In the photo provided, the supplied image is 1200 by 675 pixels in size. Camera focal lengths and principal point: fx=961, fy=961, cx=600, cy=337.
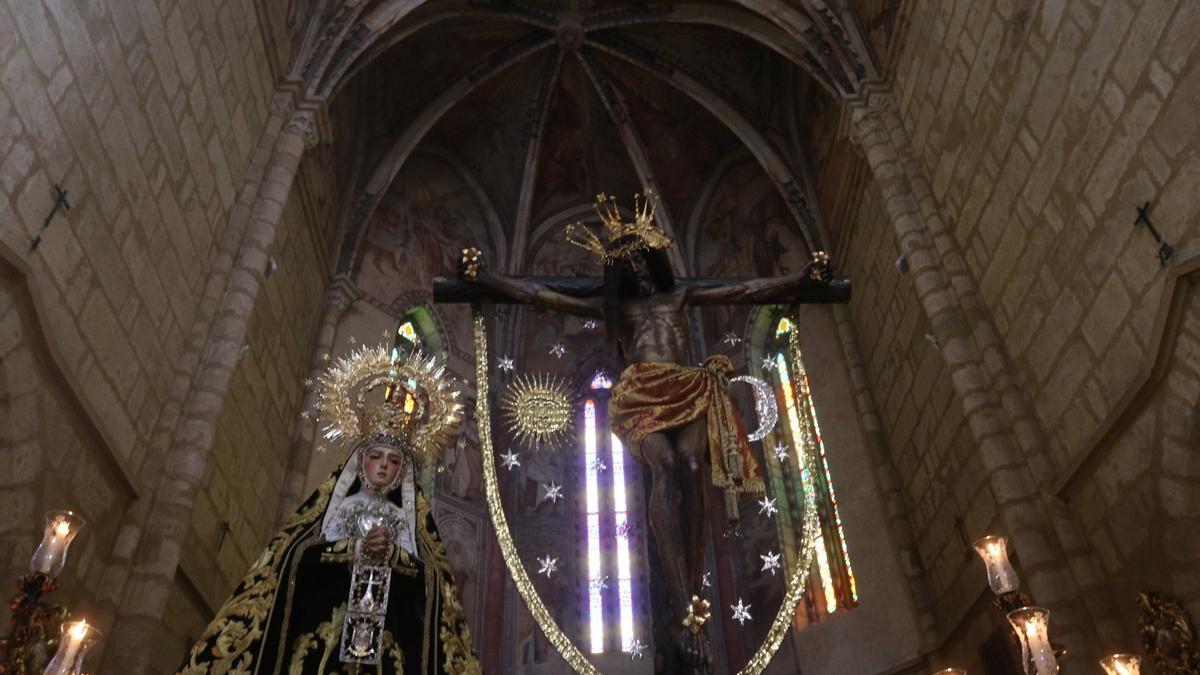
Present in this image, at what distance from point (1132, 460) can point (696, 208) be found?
9.63m

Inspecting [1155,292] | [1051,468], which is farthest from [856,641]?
[1155,292]

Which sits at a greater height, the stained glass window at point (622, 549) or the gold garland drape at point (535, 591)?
the stained glass window at point (622, 549)

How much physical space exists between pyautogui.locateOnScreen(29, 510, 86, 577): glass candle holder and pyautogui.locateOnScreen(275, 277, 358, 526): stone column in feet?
15.6

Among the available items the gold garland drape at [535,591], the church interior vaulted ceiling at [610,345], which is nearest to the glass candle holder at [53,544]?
the church interior vaulted ceiling at [610,345]

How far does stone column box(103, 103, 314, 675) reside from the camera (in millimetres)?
6516

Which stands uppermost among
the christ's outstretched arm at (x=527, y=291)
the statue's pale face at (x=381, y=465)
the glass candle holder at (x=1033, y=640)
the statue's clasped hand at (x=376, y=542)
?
the christ's outstretched arm at (x=527, y=291)

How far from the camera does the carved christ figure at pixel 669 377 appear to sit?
5.04 m

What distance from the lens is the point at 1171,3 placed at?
222 inches

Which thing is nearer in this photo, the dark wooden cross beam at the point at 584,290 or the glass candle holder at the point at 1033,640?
the glass candle holder at the point at 1033,640

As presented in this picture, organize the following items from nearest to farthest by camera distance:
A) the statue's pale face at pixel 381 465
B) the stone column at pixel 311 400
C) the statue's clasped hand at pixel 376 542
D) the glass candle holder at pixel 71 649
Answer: the statue's clasped hand at pixel 376 542
the glass candle holder at pixel 71 649
the statue's pale face at pixel 381 465
the stone column at pixel 311 400

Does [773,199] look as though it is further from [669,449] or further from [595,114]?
[669,449]

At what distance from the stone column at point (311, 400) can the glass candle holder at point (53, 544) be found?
15.6ft

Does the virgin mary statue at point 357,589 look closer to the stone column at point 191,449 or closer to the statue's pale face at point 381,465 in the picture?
the statue's pale face at point 381,465

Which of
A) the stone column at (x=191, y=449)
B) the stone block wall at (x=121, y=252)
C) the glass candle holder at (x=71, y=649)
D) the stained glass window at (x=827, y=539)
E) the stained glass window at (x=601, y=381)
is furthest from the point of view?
the stained glass window at (x=601, y=381)
